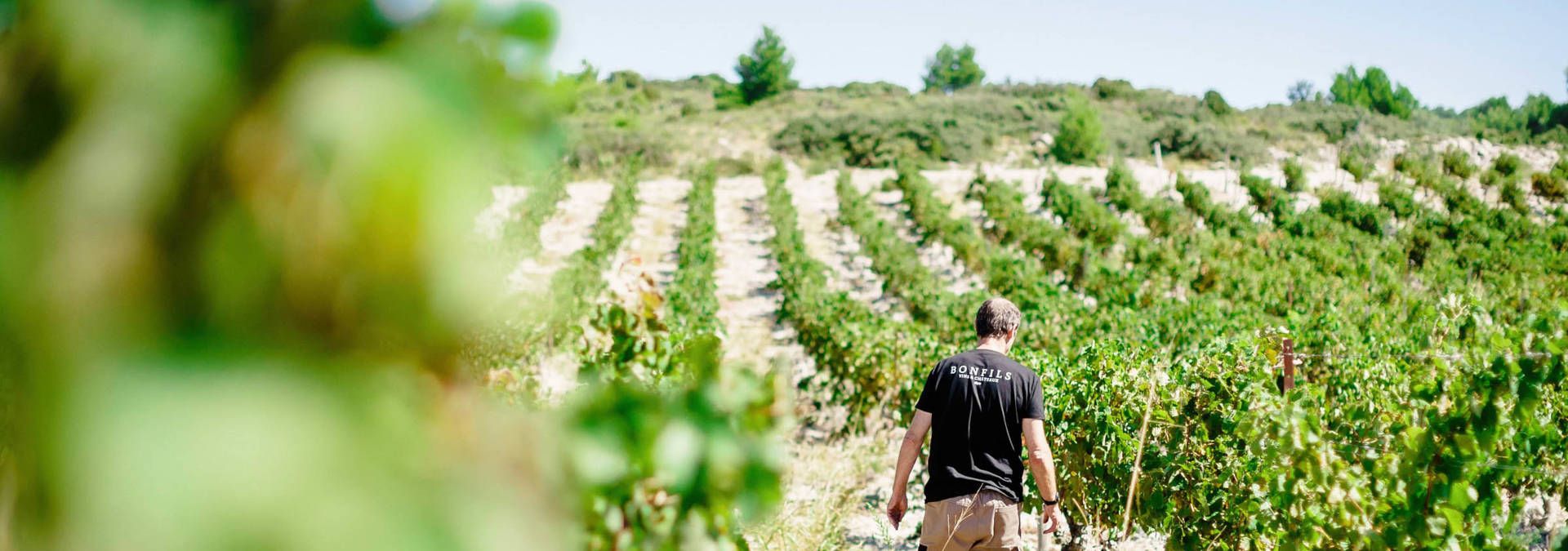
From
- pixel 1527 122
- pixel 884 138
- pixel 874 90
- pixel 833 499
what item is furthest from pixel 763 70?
pixel 833 499

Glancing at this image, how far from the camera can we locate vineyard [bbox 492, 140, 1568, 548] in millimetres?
3055

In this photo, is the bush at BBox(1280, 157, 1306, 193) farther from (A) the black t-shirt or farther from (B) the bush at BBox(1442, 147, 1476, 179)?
(A) the black t-shirt

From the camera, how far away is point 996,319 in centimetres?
363

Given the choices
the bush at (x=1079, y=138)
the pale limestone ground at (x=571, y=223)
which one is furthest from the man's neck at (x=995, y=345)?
the bush at (x=1079, y=138)

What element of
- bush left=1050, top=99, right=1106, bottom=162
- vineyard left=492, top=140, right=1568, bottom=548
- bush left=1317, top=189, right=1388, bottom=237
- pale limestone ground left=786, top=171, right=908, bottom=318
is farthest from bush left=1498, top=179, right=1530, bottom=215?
pale limestone ground left=786, top=171, right=908, bottom=318

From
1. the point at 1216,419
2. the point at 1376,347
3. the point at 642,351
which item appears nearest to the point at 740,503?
the point at 642,351

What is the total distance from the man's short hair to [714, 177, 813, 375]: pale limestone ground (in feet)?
10.4

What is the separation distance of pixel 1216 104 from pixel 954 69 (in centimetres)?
2289

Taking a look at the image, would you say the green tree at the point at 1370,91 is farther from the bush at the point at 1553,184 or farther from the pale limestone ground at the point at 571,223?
the pale limestone ground at the point at 571,223

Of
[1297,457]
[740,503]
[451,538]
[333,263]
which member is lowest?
[1297,457]

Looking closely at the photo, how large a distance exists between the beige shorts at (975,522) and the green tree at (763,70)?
53.3 metres

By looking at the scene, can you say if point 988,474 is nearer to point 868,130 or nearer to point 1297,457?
point 1297,457

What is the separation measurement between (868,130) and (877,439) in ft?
106

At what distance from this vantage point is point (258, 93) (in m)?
0.35
